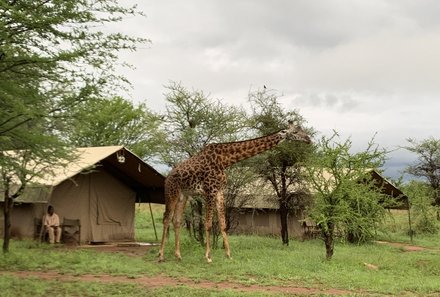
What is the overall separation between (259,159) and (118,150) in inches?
188

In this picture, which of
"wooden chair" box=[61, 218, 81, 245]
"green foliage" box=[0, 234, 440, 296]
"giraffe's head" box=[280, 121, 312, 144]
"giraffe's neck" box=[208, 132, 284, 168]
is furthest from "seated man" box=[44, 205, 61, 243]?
"giraffe's head" box=[280, 121, 312, 144]

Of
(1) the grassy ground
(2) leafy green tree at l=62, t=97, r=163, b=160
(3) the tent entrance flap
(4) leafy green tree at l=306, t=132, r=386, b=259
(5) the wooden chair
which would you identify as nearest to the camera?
(1) the grassy ground

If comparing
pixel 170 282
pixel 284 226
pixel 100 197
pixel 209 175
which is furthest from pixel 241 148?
pixel 100 197

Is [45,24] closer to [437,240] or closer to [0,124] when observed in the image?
[0,124]

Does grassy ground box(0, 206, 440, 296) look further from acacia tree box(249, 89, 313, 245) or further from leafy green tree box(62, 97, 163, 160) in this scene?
leafy green tree box(62, 97, 163, 160)

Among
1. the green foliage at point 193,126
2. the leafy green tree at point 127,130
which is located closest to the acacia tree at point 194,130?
the green foliage at point 193,126

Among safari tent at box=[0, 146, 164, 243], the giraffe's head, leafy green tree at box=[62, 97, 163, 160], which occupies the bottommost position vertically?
safari tent at box=[0, 146, 164, 243]

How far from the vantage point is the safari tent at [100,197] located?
60.1 feet

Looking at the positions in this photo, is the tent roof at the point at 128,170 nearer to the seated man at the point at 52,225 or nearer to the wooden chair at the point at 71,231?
the seated man at the point at 52,225

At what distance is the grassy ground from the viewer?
31.4ft

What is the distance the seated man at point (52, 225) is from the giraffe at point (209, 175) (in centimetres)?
493

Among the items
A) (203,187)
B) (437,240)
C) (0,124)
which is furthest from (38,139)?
(437,240)

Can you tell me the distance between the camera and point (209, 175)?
561 inches

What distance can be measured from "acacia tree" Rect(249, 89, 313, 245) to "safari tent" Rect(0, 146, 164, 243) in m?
4.04
